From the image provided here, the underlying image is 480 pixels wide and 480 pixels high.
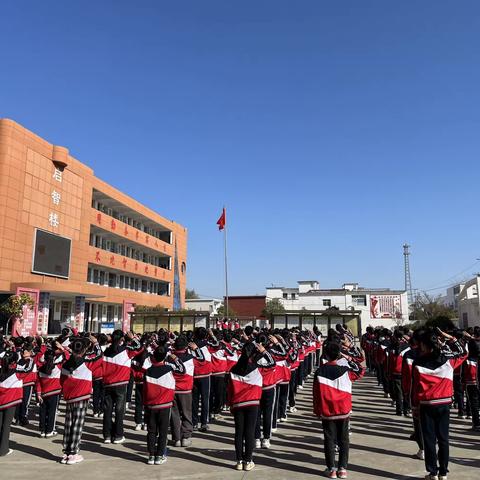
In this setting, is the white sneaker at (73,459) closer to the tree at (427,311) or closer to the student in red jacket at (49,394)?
the student in red jacket at (49,394)

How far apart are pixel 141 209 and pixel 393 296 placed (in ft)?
123

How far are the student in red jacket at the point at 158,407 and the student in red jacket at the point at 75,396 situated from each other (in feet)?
3.22

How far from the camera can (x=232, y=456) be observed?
6.87m

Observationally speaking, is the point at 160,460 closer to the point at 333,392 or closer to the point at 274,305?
the point at 333,392

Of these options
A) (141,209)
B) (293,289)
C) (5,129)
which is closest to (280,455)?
(5,129)

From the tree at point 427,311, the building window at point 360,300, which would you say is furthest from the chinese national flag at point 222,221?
the building window at point 360,300

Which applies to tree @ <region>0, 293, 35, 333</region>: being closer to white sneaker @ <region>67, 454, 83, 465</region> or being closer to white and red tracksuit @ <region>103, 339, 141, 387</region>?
white and red tracksuit @ <region>103, 339, 141, 387</region>

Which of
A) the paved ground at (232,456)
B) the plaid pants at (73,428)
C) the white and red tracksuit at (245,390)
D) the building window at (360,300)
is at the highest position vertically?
the building window at (360,300)

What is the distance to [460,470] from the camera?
20.1 ft

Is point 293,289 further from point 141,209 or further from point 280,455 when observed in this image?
point 280,455

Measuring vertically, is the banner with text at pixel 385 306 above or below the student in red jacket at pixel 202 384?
above

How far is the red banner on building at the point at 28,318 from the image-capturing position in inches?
998

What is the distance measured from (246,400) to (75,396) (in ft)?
8.36

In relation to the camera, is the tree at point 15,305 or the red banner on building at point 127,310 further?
the red banner on building at point 127,310
